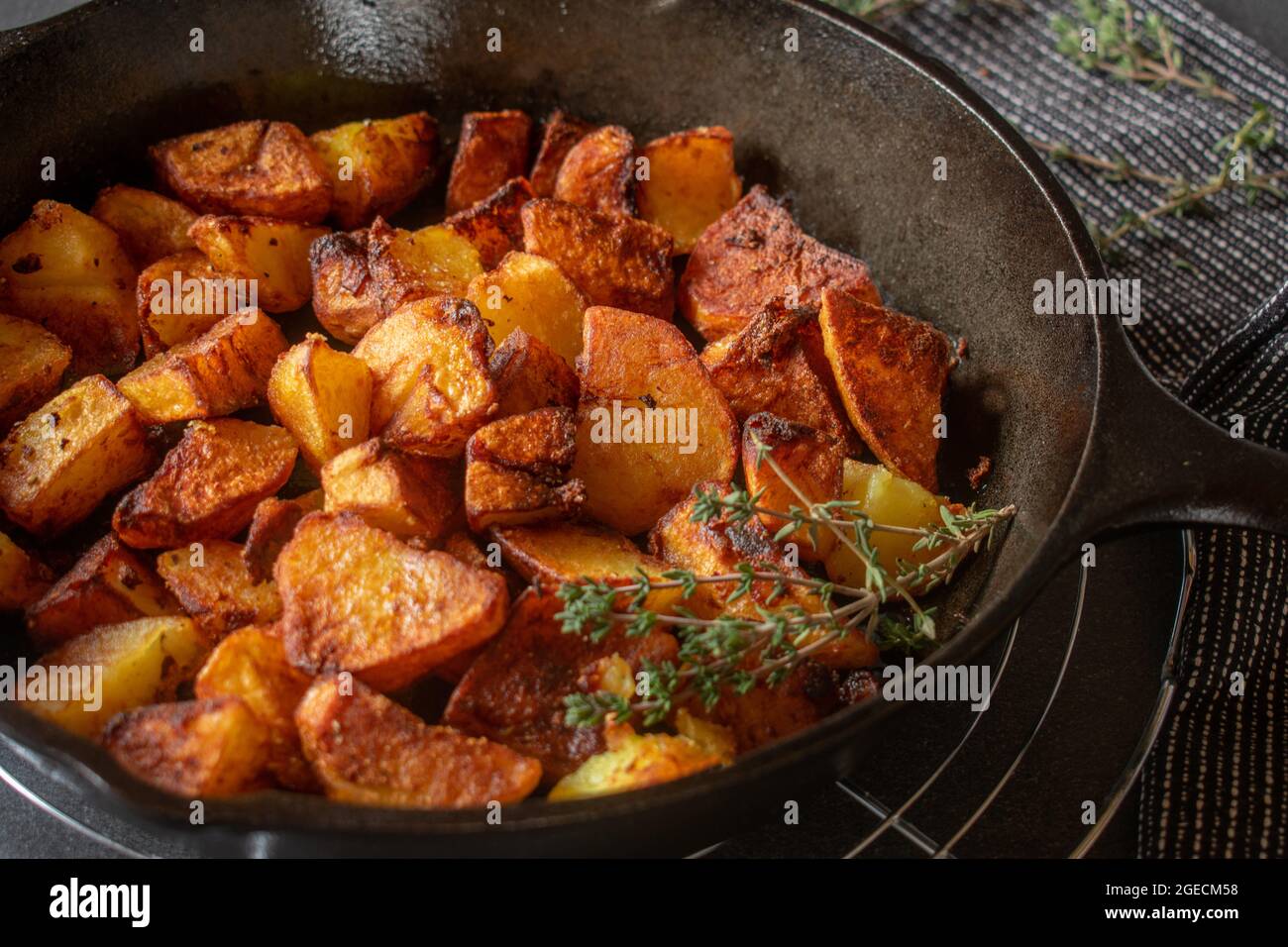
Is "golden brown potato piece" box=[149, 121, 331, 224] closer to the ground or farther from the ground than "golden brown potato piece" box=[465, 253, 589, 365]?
farther from the ground

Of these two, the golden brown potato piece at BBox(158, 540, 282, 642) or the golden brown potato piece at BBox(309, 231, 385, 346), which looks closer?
the golden brown potato piece at BBox(158, 540, 282, 642)

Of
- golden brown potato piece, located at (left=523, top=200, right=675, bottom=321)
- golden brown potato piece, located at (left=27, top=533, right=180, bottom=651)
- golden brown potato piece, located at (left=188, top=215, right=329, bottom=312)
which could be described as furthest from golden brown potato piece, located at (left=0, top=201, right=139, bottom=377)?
golden brown potato piece, located at (left=523, top=200, right=675, bottom=321)

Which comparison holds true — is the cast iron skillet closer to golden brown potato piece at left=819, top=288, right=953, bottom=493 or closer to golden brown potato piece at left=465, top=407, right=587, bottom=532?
golden brown potato piece at left=819, top=288, right=953, bottom=493

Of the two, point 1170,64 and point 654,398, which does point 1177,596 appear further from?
point 1170,64

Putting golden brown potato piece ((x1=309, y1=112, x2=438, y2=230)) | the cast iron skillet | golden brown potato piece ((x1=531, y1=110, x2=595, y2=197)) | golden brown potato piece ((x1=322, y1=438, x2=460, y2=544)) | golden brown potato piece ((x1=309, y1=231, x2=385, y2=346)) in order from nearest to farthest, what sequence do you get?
the cast iron skillet, golden brown potato piece ((x1=322, y1=438, x2=460, y2=544)), golden brown potato piece ((x1=309, y1=231, x2=385, y2=346)), golden brown potato piece ((x1=309, y1=112, x2=438, y2=230)), golden brown potato piece ((x1=531, y1=110, x2=595, y2=197))

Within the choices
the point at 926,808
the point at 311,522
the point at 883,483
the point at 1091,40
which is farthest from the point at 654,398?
the point at 1091,40

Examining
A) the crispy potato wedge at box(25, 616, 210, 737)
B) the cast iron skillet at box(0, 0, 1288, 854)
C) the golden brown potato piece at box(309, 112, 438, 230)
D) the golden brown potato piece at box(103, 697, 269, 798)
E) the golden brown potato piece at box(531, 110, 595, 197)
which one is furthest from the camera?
the golden brown potato piece at box(531, 110, 595, 197)
